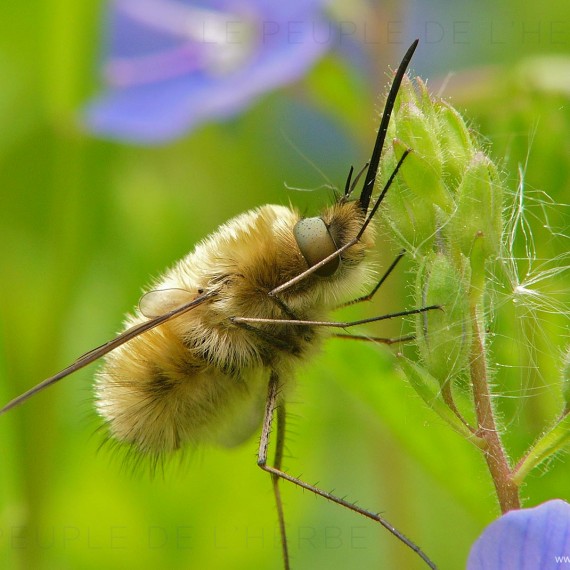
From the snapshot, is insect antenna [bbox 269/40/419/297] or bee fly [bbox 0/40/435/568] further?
bee fly [bbox 0/40/435/568]

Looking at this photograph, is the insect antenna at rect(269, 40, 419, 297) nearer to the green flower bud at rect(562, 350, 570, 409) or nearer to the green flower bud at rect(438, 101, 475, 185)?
the green flower bud at rect(438, 101, 475, 185)

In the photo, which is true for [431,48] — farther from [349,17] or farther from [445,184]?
[445,184]

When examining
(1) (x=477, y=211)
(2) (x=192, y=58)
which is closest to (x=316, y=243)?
(1) (x=477, y=211)

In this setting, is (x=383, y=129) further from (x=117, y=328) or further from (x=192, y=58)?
(x=192, y=58)

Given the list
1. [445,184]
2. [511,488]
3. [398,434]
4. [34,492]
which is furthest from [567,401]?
[34,492]

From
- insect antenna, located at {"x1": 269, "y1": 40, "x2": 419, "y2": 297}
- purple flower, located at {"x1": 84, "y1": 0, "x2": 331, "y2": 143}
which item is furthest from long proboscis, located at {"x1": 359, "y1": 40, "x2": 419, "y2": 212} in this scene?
purple flower, located at {"x1": 84, "y1": 0, "x2": 331, "y2": 143}

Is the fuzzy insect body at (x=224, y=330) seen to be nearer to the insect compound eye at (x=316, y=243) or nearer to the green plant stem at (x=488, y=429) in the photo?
the insect compound eye at (x=316, y=243)
